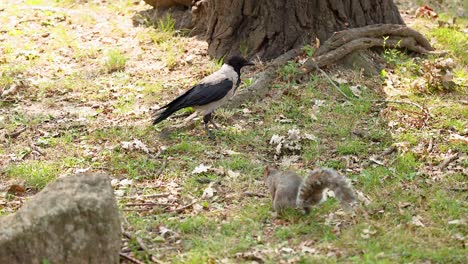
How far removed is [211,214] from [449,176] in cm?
236

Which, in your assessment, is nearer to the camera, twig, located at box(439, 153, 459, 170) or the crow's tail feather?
twig, located at box(439, 153, 459, 170)

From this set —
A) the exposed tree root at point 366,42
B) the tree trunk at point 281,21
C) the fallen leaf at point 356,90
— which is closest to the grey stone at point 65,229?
→ the fallen leaf at point 356,90

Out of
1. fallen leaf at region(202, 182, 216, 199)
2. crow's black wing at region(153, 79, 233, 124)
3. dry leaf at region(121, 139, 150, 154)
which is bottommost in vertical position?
dry leaf at region(121, 139, 150, 154)

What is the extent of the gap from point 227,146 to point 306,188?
2226mm

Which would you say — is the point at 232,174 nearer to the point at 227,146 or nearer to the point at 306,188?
the point at 227,146

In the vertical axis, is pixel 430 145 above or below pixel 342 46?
below

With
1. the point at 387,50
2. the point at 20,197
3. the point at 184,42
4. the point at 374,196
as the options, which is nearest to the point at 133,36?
the point at 184,42

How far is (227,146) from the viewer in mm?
7652

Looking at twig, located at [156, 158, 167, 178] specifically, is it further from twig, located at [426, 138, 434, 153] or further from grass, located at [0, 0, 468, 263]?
twig, located at [426, 138, 434, 153]

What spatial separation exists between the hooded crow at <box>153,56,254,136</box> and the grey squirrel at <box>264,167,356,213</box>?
190 cm

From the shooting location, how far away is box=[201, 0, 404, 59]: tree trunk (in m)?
9.37

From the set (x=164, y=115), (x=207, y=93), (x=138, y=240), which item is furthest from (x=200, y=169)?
(x=138, y=240)

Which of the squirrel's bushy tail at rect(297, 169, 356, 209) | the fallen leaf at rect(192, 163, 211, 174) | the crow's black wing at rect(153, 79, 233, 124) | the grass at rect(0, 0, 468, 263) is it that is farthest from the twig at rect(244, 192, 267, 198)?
the crow's black wing at rect(153, 79, 233, 124)

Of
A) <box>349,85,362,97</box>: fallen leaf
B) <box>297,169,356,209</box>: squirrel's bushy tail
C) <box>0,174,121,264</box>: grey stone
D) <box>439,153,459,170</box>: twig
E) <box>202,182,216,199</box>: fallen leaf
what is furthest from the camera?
<box>349,85,362,97</box>: fallen leaf
